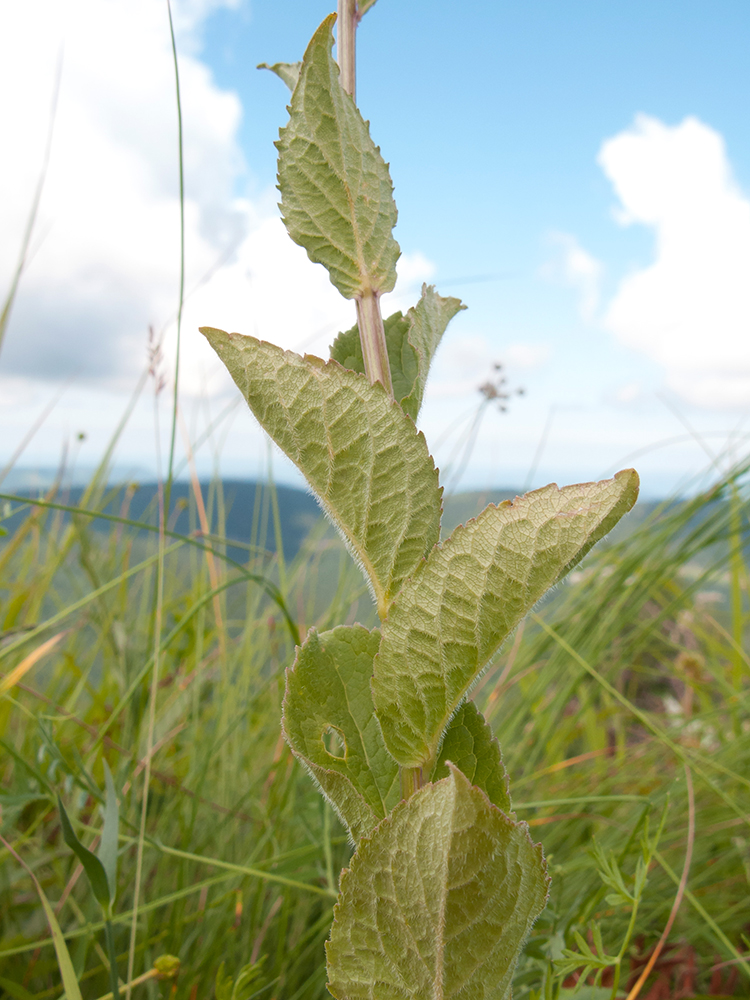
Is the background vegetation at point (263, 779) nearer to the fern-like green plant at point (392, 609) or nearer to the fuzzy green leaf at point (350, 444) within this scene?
the fern-like green plant at point (392, 609)

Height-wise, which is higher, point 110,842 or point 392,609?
point 392,609

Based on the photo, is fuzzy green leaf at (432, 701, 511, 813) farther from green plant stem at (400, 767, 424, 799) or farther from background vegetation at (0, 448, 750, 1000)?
background vegetation at (0, 448, 750, 1000)

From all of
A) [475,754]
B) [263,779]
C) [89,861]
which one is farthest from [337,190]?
[263,779]

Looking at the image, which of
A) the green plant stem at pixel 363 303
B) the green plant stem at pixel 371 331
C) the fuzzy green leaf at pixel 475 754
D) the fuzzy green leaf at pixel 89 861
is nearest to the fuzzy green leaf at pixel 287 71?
the green plant stem at pixel 363 303

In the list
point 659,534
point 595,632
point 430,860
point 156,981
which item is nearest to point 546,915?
point 430,860

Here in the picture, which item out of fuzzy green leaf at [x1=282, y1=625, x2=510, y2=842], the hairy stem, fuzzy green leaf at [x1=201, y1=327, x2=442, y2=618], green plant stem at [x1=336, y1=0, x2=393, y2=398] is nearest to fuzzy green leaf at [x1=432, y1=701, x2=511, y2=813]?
fuzzy green leaf at [x1=282, y1=625, x2=510, y2=842]

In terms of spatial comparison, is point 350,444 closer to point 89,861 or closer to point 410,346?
point 410,346
